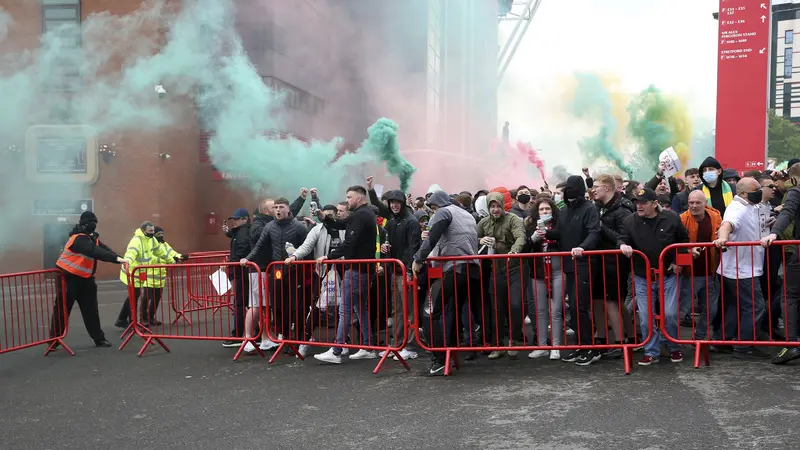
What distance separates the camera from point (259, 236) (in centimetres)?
902

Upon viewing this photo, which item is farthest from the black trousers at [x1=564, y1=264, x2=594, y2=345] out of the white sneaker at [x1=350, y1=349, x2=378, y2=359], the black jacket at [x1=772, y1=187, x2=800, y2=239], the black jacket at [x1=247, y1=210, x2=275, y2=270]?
the black jacket at [x1=247, y1=210, x2=275, y2=270]

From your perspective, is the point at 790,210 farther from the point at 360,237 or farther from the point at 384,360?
the point at 360,237

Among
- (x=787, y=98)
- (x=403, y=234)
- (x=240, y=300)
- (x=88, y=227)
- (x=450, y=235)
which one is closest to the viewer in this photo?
(x=450, y=235)

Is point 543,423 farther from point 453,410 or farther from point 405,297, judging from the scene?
point 405,297

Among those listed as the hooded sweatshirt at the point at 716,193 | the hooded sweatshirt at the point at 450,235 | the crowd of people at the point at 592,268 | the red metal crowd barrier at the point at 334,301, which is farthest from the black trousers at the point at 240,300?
the hooded sweatshirt at the point at 716,193

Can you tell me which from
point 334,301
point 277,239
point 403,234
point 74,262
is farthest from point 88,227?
point 403,234

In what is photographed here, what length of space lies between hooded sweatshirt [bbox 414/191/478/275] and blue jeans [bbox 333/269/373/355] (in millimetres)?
912

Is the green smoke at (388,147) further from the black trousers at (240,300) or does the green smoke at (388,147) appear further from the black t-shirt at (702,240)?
the black t-shirt at (702,240)

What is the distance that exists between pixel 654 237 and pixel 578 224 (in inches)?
27.0

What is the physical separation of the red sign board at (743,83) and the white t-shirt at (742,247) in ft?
34.8

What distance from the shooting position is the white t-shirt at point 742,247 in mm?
6680

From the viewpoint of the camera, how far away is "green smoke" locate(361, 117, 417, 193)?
842 inches

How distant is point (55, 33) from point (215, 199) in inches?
234

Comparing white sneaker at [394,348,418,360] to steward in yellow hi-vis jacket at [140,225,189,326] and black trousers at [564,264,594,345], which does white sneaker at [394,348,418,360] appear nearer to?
black trousers at [564,264,594,345]
